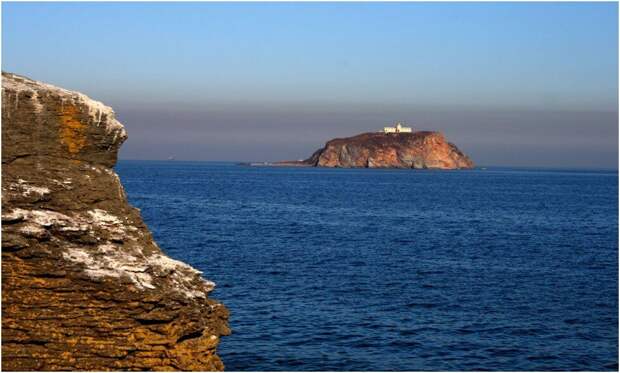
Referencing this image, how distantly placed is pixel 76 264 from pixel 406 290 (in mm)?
26313

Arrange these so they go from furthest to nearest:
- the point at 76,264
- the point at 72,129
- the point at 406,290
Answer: the point at 406,290 → the point at 72,129 → the point at 76,264

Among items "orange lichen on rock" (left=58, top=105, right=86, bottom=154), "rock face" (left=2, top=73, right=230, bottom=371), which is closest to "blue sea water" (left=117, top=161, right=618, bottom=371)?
"rock face" (left=2, top=73, right=230, bottom=371)

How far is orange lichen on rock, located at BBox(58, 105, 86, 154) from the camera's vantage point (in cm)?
1759

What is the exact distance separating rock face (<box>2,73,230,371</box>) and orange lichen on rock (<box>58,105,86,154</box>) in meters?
0.03

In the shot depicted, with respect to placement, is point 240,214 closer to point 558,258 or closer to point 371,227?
point 371,227

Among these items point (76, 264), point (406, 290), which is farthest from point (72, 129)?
point (406, 290)

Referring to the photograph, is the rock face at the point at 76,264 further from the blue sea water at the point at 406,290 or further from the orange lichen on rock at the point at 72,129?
the blue sea water at the point at 406,290

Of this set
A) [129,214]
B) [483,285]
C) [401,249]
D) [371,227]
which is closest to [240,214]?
[371,227]

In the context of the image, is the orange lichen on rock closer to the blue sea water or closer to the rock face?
the rock face

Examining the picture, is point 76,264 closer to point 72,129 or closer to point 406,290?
point 72,129

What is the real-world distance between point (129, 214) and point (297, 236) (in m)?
45.2

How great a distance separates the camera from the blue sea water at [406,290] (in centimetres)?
2898

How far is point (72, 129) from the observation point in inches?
701

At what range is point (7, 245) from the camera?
15.9 metres
